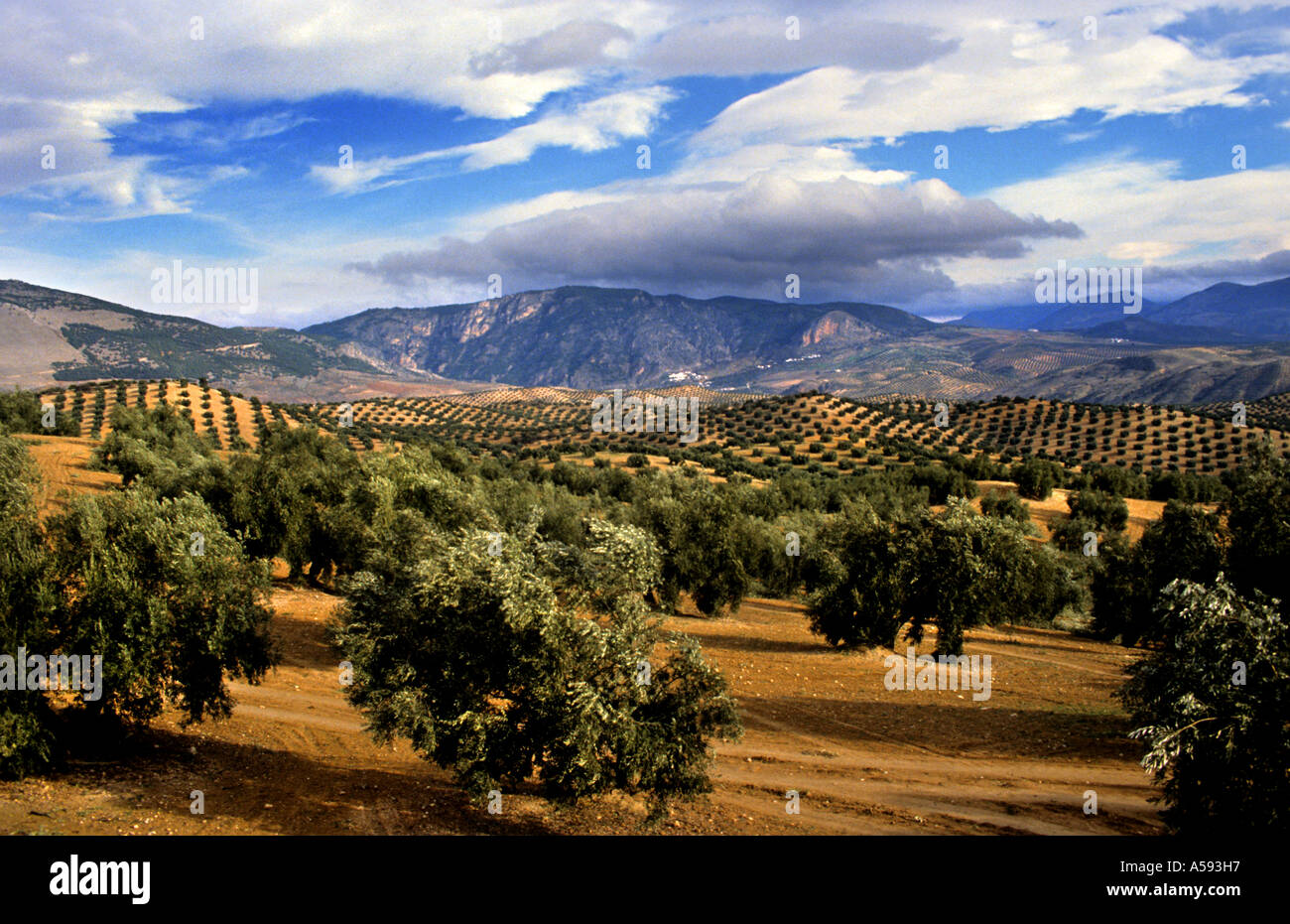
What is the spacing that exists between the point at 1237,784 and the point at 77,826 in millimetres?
17635

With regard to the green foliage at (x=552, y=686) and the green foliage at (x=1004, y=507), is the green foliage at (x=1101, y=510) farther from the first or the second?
the green foliage at (x=552, y=686)

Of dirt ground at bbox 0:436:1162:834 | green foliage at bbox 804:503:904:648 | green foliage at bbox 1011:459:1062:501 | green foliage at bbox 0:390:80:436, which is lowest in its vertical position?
dirt ground at bbox 0:436:1162:834

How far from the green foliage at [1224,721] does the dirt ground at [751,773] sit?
Answer: 384 cm

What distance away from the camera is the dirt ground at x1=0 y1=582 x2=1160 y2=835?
1381 cm

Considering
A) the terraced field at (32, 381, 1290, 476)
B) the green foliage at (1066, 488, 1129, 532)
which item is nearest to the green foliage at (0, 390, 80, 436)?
the terraced field at (32, 381, 1290, 476)

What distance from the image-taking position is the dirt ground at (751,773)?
13812mm

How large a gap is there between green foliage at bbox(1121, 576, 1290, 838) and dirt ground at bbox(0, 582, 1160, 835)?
384 centimetres

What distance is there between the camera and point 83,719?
50.9 feet

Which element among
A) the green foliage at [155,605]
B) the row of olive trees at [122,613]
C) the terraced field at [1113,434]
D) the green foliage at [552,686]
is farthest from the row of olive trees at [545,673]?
the terraced field at [1113,434]

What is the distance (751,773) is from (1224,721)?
9212 mm

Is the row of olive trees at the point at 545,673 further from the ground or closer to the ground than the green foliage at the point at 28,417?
closer to the ground

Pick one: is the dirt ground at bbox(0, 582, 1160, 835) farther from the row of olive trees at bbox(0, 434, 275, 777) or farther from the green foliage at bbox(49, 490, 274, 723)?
the green foliage at bbox(49, 490, 274, 723)

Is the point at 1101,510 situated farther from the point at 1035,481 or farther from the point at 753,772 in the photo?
the point at 753,772
